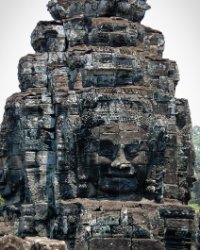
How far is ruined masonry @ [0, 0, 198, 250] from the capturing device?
18.9m

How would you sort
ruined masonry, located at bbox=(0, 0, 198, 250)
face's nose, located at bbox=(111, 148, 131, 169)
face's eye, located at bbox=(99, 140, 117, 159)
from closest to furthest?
face's nose, located at bbox=(111, 148, 131, 169) → ruined masonry, located at bbox=(0, 0, 198, 250) → face's eye, located at bbox=(99, 140, 117, 159)

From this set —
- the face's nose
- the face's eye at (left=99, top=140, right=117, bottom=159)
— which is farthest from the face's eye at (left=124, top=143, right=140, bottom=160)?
the face's eye at (left=99, top=140, right=117, bottom=159)

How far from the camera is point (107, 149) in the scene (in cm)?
1912

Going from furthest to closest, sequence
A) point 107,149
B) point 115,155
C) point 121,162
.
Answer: point 107,149
point 115,155
point 121,162

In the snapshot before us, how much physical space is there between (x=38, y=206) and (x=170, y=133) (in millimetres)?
3483

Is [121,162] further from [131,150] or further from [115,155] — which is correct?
[131,150]

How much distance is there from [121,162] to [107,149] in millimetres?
532

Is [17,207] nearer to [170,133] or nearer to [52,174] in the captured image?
[52,174]

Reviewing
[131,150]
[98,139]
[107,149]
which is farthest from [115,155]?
[98,139]

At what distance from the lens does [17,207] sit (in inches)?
808

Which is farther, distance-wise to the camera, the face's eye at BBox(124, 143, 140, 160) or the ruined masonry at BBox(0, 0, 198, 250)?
the face's eye at BBox(124, 143, 140, 160)

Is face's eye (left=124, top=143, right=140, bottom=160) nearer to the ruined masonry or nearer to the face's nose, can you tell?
the ruined masonry

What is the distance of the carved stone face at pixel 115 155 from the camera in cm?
1900

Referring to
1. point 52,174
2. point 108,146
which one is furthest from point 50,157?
point 108,146
